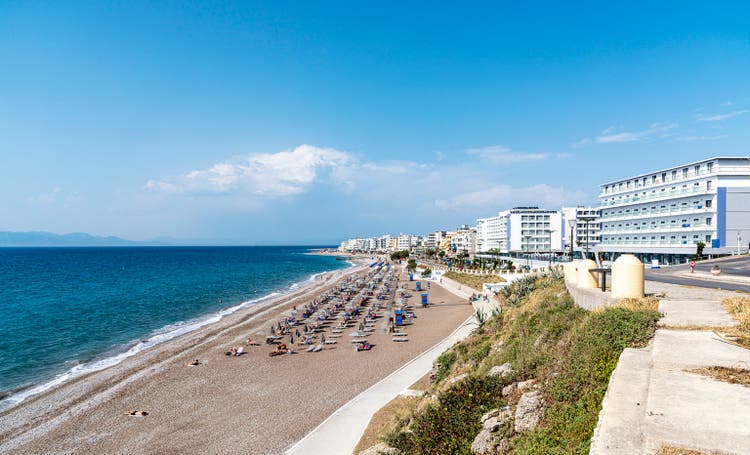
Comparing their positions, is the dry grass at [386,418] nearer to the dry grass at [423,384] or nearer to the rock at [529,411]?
the dry grass at [423,384]

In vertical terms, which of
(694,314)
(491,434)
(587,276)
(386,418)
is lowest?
(386,418)

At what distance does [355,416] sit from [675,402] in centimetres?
1278

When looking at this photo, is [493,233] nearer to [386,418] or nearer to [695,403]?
[386,418]

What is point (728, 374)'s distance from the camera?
6.06 meters

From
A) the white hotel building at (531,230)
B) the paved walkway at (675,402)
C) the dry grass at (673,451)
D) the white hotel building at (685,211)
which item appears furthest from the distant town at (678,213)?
the white hotel building at (531,230)

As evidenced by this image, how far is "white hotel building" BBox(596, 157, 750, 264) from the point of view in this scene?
3794cm

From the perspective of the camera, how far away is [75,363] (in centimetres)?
2594

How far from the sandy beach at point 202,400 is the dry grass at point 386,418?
298cm

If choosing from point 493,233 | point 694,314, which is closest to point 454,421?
point 694,314

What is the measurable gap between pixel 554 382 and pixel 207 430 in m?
14.1

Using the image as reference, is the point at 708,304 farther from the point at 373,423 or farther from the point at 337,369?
the point at 337,369

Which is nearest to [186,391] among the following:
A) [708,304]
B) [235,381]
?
[235,381]

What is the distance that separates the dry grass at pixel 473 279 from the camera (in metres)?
50.3

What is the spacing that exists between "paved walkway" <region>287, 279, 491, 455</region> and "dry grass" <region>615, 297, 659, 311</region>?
9.20 m
